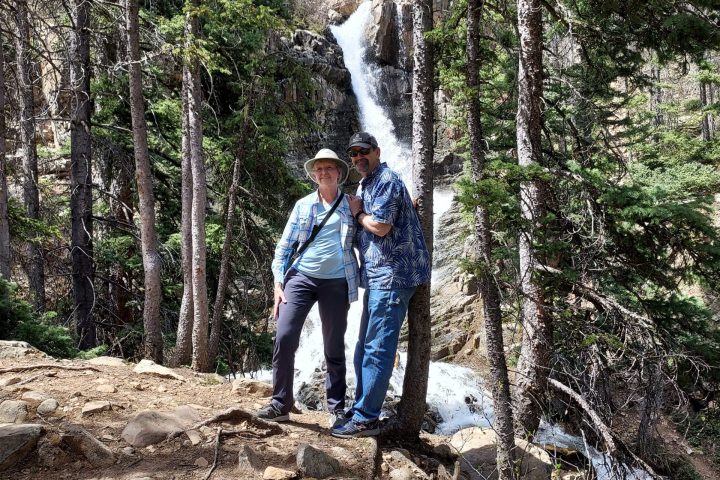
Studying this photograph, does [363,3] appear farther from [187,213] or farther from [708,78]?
[187,213]

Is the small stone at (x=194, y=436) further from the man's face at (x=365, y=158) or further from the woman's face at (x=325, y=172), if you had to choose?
the man's face at (x=365, y=158)

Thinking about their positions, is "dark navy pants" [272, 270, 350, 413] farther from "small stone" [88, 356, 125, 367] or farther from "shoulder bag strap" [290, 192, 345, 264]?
"small stone" [88, 356, 125, 367]

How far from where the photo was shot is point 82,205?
27.8 ft

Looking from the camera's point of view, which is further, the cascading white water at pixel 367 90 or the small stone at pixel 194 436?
the cascading white water at pixel 367 90

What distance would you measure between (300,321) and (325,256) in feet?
1.60

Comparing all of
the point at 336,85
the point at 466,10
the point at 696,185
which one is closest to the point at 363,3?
the point at 336,85

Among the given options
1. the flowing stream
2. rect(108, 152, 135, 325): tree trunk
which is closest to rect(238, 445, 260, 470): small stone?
the flowing stream

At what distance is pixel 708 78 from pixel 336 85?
15.3 metres

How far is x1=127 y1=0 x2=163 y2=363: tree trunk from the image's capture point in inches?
272

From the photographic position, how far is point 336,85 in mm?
24781

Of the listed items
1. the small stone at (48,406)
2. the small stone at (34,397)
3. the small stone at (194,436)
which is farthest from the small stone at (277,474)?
the small stone at (34,397)

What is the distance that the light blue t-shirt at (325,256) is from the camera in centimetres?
361

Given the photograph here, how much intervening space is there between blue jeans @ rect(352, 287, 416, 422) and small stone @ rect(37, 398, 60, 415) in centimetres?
200

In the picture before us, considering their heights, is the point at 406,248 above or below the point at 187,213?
below
